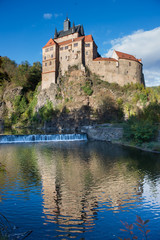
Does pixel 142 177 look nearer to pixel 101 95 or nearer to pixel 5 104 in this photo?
pixel 101 95

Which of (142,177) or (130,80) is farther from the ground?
(130,80)

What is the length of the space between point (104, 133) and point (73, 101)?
14.7 m

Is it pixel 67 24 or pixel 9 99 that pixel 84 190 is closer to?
pixel 9 99

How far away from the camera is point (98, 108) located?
37.5 m

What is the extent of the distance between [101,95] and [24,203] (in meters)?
34.4

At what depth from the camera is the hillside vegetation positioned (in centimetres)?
3684

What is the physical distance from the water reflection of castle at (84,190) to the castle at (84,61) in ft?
115

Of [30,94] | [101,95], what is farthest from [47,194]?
[30,94]

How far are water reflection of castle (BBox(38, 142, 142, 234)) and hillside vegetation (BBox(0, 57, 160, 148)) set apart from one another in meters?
19.1

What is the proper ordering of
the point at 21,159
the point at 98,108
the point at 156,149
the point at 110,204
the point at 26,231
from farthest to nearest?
the point at 98,108, the point at 156,149, the point at 21,159, the point at 110,204, the point at 26,231

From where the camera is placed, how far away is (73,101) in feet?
132

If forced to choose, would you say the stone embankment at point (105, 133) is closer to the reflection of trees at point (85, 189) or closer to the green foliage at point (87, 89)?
the green foliage at point (87, 89)

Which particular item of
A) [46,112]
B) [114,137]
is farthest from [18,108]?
[114,137]

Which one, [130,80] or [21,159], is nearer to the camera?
[21,159]
